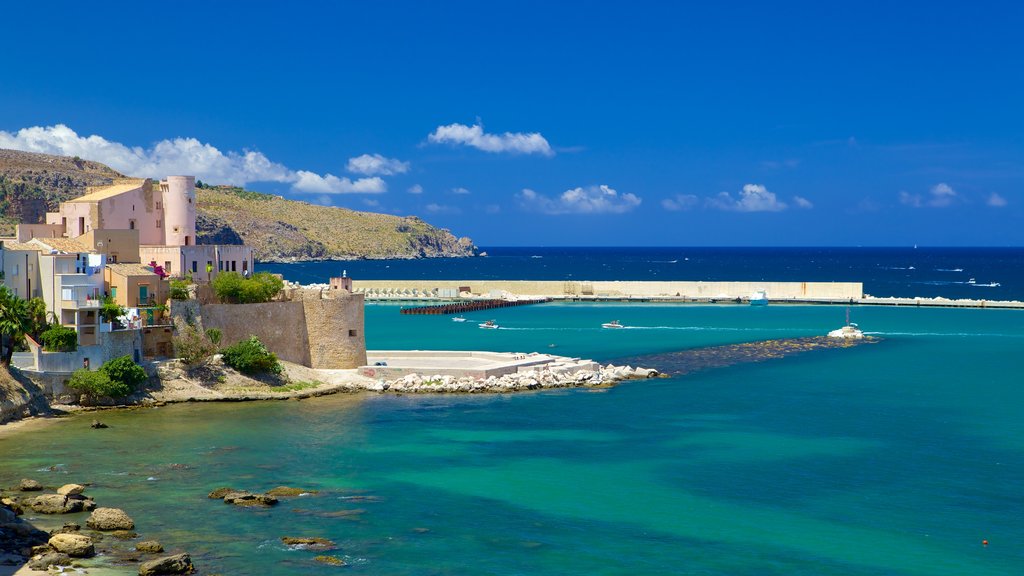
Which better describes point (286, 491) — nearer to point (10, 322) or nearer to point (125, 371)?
point (125, 371)

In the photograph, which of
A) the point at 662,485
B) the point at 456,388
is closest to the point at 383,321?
the point at 456,388

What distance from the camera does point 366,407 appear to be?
43719mm

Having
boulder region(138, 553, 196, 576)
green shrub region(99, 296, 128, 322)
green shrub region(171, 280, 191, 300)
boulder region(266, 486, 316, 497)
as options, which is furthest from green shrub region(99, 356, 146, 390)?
boulder region(138, 553, 196, 576)

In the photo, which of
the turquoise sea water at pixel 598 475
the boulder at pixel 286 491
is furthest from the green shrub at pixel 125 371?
the boulder at pixel 286 491

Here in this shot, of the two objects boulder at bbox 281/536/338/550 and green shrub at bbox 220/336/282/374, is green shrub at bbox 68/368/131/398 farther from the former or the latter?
→ boulder at bbox 281/536/338/550

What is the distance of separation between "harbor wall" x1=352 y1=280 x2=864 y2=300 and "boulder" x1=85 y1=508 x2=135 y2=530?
85998 mm

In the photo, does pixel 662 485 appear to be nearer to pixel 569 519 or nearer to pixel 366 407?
pixel 569 519

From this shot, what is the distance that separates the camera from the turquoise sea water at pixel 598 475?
25281mm

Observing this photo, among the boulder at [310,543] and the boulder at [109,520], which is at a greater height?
the boulder at [109,520]

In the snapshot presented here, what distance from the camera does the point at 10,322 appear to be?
1575 inches

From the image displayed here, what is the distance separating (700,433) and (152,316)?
21.8 m

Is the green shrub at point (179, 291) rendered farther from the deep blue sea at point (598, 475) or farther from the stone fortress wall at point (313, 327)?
the deep blue sea at point (598, 475)

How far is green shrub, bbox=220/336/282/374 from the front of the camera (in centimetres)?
4566

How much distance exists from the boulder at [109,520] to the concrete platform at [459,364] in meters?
22.7
